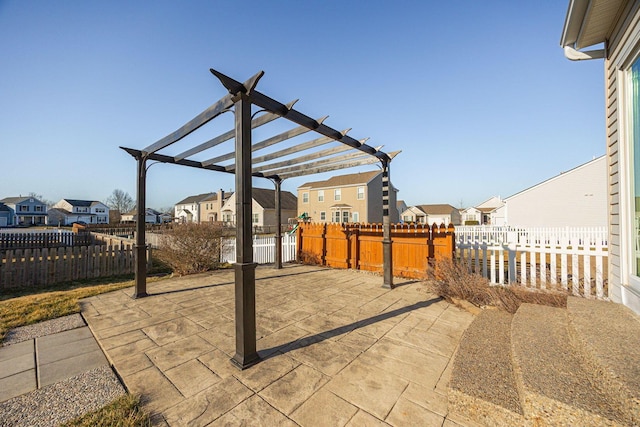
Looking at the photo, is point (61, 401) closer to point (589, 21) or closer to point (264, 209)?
point (589, 21)

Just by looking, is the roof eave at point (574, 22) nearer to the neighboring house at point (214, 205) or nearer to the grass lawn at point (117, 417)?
the grass lawn at point (117, 417)

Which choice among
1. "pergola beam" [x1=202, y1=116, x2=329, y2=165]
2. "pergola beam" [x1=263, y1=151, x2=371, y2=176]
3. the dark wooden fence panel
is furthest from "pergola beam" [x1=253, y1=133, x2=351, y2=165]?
the dark wooden fence panel

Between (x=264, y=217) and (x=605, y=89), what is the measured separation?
112 feet

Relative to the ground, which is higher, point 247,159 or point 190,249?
point 247,159

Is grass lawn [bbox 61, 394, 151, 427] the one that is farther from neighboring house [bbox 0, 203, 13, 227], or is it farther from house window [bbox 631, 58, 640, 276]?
neighboring house [bbox 0, 203, 13, 227]

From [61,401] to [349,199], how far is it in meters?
28.6

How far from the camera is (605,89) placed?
11.9 feet

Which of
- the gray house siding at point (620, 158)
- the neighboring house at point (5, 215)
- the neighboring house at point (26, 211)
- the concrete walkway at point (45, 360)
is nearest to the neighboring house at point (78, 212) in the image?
the neighboring house at point (26, 211)

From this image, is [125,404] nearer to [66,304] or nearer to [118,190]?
[66,304]

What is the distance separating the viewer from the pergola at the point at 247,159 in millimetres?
2713

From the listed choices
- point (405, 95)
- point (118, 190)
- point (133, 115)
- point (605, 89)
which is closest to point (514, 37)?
point (405, 95)

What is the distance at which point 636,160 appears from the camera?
9.38 ft

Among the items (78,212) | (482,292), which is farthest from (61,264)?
(78,212)

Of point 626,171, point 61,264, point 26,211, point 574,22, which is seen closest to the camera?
point 626,171
